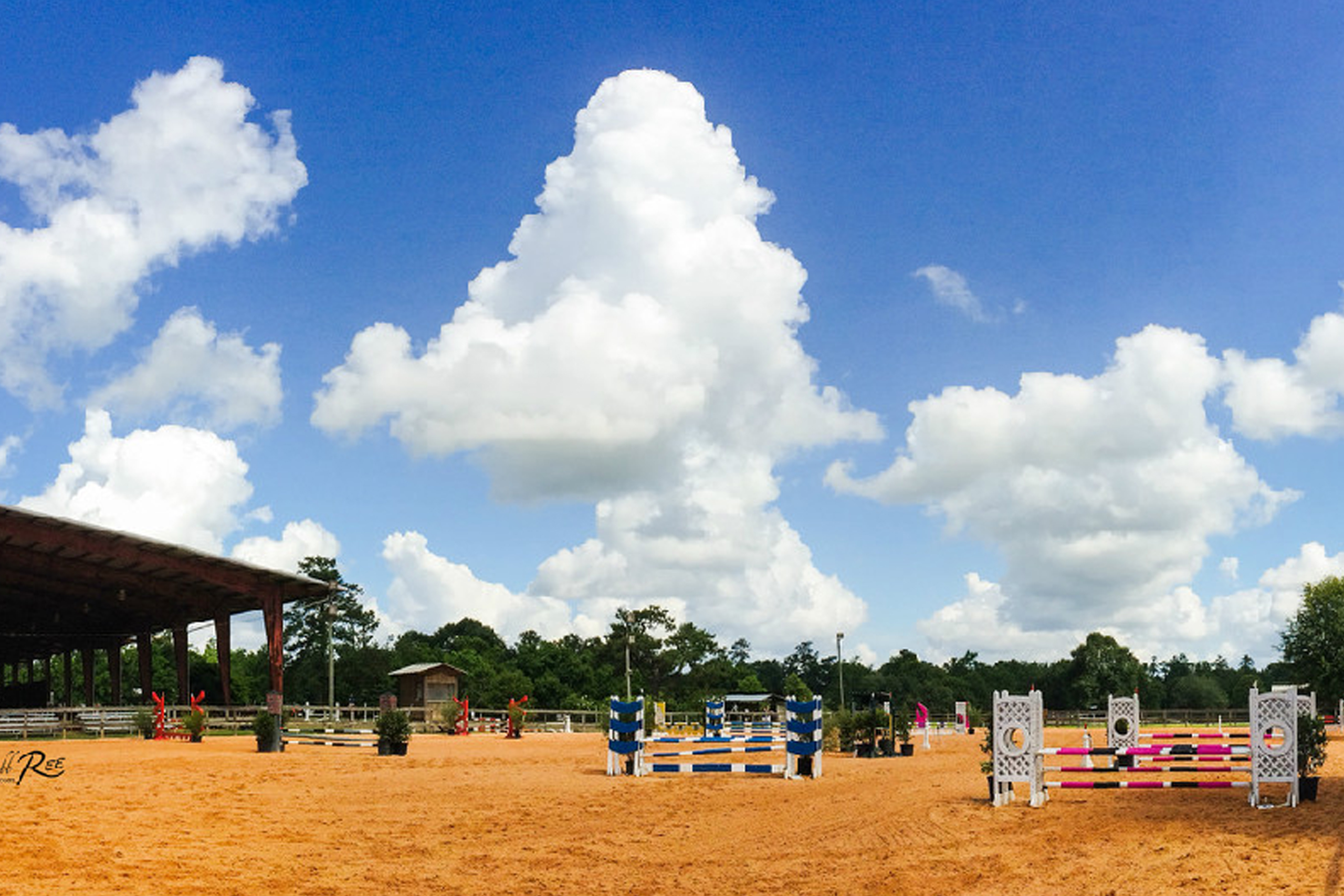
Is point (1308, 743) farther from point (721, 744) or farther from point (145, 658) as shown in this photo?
point (145, 658)

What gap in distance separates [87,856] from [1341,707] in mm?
45844

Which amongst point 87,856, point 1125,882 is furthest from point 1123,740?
point 87,856

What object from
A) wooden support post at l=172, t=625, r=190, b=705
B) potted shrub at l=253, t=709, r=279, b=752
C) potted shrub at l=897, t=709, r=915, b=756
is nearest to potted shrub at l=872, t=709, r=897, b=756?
potted shrub at l=897, t=709, r=915, b=756

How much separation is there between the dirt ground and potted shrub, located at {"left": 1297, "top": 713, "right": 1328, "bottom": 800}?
7.8 inches

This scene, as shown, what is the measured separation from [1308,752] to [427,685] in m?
40.5

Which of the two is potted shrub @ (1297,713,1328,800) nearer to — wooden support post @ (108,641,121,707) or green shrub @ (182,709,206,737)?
green shrub @ (182,709,206,737)

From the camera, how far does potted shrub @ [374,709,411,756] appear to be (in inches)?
1073

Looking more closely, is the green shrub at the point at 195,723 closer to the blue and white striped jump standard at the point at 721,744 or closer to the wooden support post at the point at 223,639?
the wooden support post at the point at 223,639

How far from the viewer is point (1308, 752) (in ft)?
42.9

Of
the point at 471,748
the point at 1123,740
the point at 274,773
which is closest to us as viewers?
the point at 274,773

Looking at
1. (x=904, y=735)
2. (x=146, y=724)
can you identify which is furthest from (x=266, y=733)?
(x=904, y=735)

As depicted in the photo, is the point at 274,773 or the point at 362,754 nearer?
the point at 274,773

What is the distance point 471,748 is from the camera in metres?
31.4

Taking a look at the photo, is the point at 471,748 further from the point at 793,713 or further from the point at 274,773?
the point at 793,713
